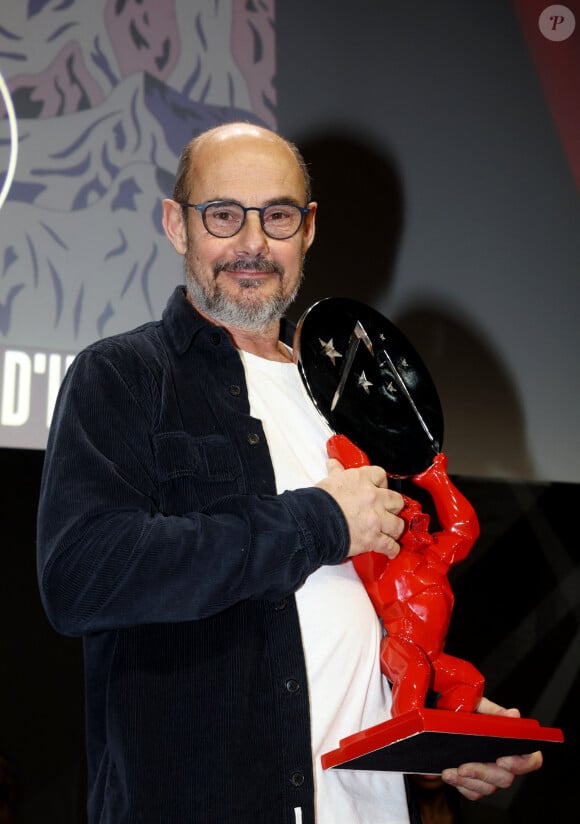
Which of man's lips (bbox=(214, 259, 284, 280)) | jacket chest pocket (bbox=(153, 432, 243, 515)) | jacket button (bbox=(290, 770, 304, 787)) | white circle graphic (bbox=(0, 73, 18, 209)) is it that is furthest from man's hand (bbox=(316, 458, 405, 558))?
white circle graphic (bbox=(0, 73, 18, 209))

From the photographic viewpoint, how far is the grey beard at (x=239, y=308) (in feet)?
5.04

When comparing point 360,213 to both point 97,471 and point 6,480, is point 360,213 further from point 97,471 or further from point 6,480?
point 97,471

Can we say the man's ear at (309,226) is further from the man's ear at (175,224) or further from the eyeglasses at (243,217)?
the man's ear at (175,224)

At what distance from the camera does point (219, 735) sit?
3.89 ft

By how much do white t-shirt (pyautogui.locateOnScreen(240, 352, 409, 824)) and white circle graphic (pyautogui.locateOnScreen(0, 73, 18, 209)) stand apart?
3.70 feet

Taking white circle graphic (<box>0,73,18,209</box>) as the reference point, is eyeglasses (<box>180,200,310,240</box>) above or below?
below

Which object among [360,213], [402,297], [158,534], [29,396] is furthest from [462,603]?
[158,534]

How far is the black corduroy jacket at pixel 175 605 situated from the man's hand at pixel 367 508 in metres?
0.03

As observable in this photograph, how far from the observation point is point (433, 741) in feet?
3.73

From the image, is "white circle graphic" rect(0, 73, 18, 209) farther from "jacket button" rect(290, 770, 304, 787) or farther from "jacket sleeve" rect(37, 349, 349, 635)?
"jacket button" rect(290, 770, 304, 787)

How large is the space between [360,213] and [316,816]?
5.90 feet

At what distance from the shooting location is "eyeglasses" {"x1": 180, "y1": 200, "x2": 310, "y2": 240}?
151 cm

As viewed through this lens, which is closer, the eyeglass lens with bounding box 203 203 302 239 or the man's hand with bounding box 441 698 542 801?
the man's hand with bounding box 441 698 542 801

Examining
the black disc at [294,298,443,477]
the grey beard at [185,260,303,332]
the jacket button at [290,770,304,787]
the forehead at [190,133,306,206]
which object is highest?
the forehead at [190,133,306,206]
